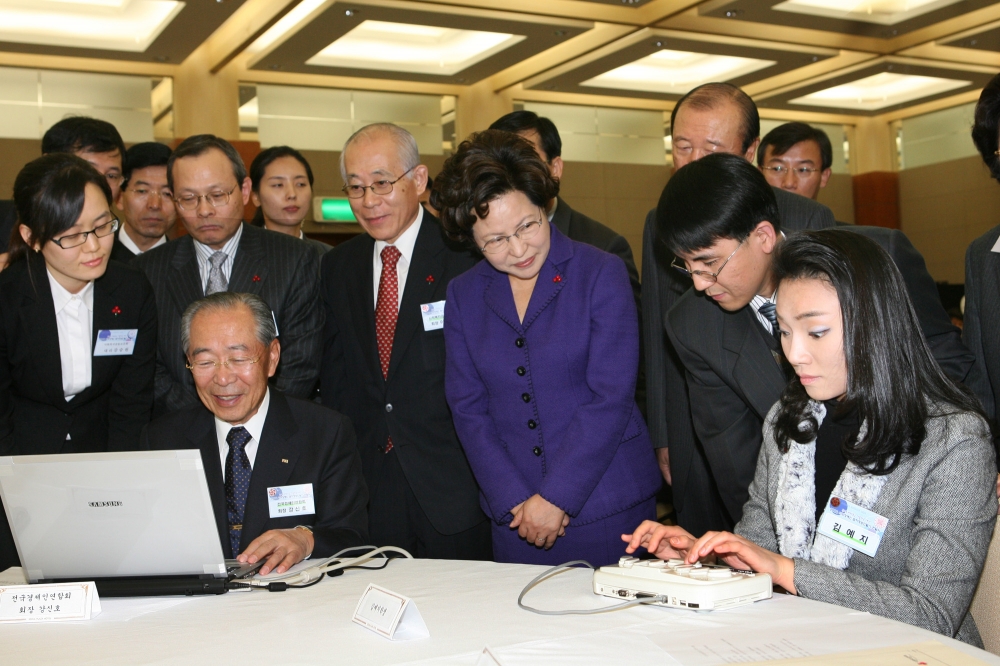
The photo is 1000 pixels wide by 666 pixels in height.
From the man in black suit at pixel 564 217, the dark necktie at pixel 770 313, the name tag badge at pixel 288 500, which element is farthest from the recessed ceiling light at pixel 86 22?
the dark necktie at pixel 770 313

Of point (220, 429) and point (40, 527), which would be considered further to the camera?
point (220, 429)

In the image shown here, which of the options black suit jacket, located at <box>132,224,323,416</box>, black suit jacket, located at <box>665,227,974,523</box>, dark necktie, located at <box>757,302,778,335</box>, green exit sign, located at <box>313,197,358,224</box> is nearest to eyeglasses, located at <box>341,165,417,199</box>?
black suit jacket, located at <box>132,224,323,416</box>

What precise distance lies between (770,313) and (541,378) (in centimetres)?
65

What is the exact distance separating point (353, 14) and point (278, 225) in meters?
4.81

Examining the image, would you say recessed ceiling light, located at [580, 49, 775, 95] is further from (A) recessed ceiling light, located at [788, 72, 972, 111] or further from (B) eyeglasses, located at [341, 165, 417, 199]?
(B) eyeglasses, located at [341, 165, 417, 199]

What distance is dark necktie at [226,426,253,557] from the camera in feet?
7.97

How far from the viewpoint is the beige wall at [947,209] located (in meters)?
14.1

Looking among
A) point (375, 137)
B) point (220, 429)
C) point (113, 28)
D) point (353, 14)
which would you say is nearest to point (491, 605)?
point (220, 429)

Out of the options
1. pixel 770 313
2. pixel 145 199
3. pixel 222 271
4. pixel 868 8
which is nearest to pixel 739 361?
pixel 770 313

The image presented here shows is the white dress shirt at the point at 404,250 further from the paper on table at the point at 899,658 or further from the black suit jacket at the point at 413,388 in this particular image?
the paper on table at the point at 899,658

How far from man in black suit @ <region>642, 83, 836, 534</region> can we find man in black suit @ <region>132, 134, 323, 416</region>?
118cm

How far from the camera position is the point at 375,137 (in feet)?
10.1

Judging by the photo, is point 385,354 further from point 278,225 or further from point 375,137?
point 278,225

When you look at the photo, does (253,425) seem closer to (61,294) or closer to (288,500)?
(288,500)
